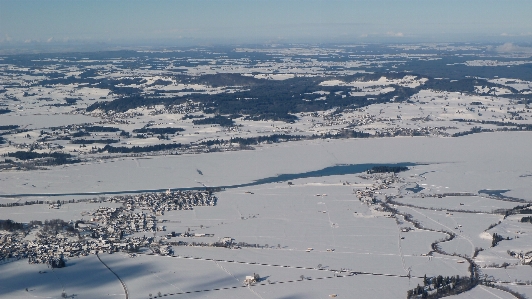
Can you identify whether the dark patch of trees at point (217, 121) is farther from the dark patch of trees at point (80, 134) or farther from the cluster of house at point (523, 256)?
the cluster of house at point (523, 256)

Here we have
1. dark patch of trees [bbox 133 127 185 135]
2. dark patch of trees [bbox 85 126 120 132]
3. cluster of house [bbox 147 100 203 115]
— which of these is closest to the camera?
dark patch of trees [bbox 133 127 185 135]

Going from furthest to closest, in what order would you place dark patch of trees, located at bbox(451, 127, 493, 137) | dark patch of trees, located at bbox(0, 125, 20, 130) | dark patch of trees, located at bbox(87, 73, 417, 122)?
dark patch of trees, located at bbox(87, 73, 417, 122) < dark patch of trees, located at bbox(0, 125, 20, 130) < dark patch of trees, located at bbox(451, 127, 493, 137)

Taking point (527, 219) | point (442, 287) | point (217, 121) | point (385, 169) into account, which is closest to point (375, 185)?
point (385, 169)

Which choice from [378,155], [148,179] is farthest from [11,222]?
[378,155]

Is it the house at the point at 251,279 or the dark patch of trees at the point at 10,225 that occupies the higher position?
the dark patch of trees at the point at 10,225

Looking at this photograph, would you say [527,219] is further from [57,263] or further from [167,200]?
[57,263]

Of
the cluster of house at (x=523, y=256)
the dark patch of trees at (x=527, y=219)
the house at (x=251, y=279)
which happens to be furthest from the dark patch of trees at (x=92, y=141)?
the cluster of house at (x=523, y=256)

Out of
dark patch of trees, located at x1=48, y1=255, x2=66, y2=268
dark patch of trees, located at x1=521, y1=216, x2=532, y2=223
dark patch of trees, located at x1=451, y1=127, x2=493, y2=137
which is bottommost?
dark patch of trees, located at x1=451, y1=127, x2=493, y2=137

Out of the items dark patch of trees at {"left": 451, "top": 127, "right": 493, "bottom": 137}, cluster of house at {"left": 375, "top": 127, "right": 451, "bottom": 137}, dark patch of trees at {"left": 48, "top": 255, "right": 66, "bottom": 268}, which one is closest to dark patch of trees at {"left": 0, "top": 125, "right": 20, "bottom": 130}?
cluster of house at {"left": 375, "top": 127, "right": 451, "bottom": 137}

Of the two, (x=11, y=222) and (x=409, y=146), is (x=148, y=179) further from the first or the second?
(x=409, y=146)

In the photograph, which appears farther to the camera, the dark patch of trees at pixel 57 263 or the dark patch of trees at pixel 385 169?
the dark patch of trees at pixel 385 169

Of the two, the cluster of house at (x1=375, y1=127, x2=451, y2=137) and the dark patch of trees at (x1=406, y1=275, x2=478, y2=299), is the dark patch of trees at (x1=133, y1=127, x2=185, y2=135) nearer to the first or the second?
the cluster of house at (x1=375, y1=127, x2=451, y2=137)
